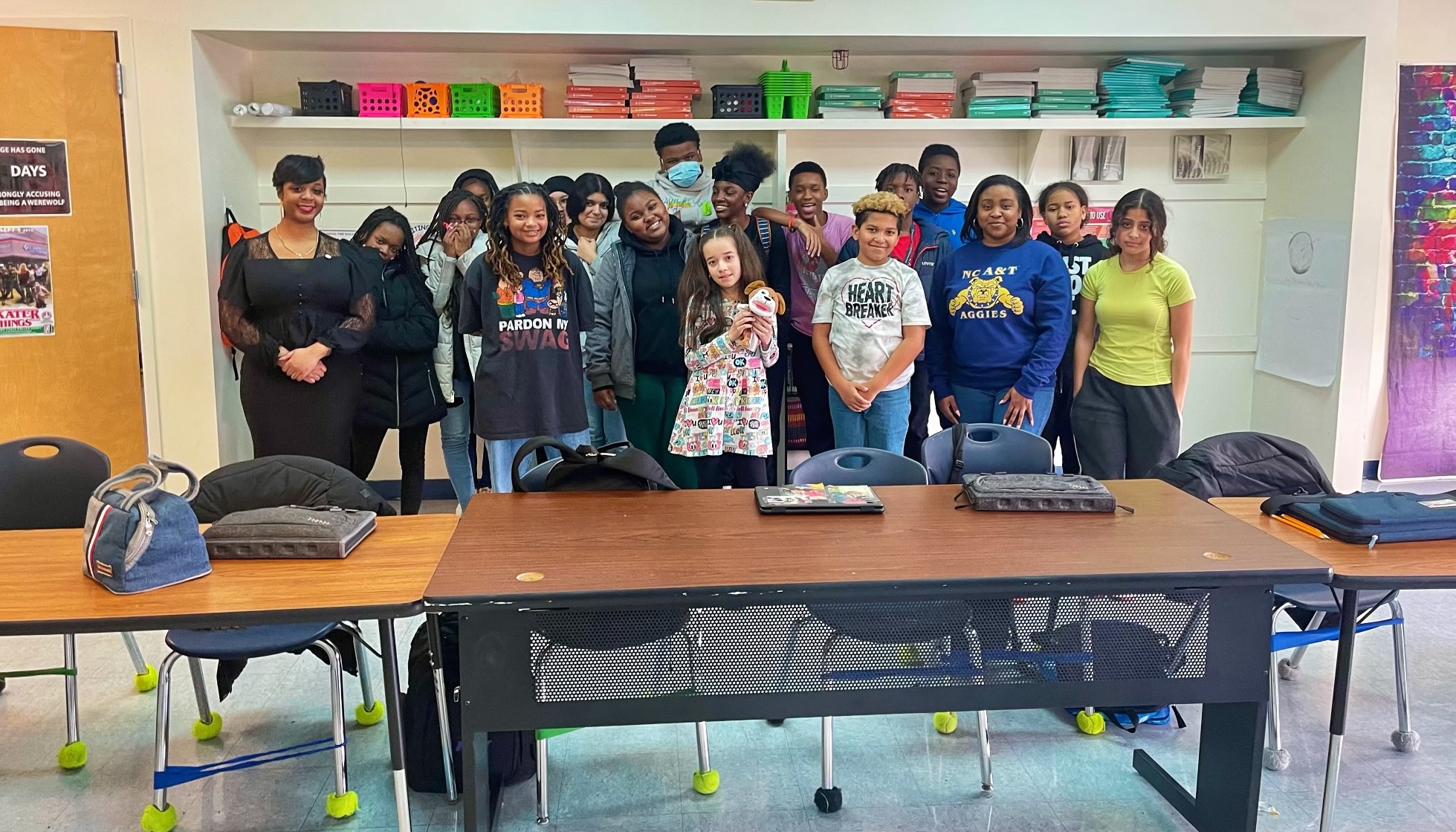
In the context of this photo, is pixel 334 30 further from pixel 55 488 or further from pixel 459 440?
pixel 55 488

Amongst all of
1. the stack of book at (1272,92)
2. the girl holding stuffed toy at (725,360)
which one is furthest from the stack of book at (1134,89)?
the girl holding stuffed toy at (725,360)

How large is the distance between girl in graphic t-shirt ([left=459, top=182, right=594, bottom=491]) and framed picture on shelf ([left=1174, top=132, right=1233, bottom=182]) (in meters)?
3.41

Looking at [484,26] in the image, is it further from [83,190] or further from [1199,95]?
[1199,95]

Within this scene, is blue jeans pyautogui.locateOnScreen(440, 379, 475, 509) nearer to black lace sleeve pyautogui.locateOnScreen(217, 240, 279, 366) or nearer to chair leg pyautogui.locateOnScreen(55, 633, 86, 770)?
black lace sleeve pyautogui.locateOnScreen(217, 240, 279, 366)

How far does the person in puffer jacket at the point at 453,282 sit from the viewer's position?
4.18 m

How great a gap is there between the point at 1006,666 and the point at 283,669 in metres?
2.33

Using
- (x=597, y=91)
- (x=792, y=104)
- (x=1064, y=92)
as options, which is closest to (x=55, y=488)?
(x=597, y=91)

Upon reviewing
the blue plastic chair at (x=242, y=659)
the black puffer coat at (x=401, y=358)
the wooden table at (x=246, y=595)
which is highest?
the black puffer coat at (x=401, y=358)

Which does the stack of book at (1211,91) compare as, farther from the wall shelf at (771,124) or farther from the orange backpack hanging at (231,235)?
the orange backpack hanging at (231,235)

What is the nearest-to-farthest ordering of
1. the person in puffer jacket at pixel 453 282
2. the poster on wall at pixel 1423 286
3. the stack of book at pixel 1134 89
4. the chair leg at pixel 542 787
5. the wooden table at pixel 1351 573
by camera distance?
the wooden table at pixel 1351 573 → the chair leg at pixel 542 787 → the person in puffer jacket at pixel 453 282 → the stack of book at pixel 1134 89 → the poster on wall at pixel 1423 286

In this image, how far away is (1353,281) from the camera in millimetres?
5059

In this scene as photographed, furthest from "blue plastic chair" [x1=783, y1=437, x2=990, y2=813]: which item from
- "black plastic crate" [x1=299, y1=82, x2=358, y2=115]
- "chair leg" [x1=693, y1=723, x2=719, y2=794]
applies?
"black plastic crate" [x1=299, y1=82, x2=358, y2=115]

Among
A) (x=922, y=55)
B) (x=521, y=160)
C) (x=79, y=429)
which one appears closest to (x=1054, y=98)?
(x=922, y=55)

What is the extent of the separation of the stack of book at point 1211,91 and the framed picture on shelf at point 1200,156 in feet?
0.97
